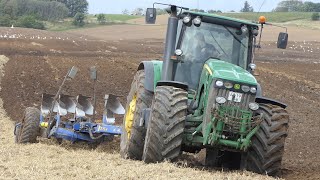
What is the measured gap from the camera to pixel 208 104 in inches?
309

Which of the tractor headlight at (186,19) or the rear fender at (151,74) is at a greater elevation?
the tractor headlight at (186,19)

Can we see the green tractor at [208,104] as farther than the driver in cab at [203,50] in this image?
No

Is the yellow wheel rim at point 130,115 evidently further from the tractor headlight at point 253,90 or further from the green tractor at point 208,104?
the tractor headlight at point 253,90

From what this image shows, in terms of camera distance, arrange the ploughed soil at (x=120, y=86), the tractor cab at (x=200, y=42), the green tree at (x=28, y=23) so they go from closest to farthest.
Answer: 1. the tractor cab at (x=200, y=42)
2. the ploughed soil at (x=120, y=86)
3. the green tree at (x=28, y=23)

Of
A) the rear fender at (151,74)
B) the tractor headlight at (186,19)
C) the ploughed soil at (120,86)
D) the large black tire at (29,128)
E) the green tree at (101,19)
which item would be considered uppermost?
the tractor headlight at (186,19)

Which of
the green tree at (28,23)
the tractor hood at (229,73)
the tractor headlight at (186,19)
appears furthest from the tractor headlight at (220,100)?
the green tree at (28,23)

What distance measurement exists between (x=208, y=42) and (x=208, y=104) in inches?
56.7

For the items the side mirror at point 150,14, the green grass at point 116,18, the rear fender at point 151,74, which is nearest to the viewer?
the side mirror at point 150,14

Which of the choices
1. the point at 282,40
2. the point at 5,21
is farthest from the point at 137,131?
the point at 5,21

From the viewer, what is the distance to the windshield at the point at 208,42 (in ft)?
29.4

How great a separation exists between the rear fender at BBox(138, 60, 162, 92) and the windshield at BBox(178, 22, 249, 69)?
26.3 inches

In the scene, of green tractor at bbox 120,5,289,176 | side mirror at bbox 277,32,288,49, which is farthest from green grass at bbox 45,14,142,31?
side mirror at bbox 277,32,288,49

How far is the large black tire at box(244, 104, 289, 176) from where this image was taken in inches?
314

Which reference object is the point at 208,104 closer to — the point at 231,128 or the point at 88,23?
the point at 231,128
